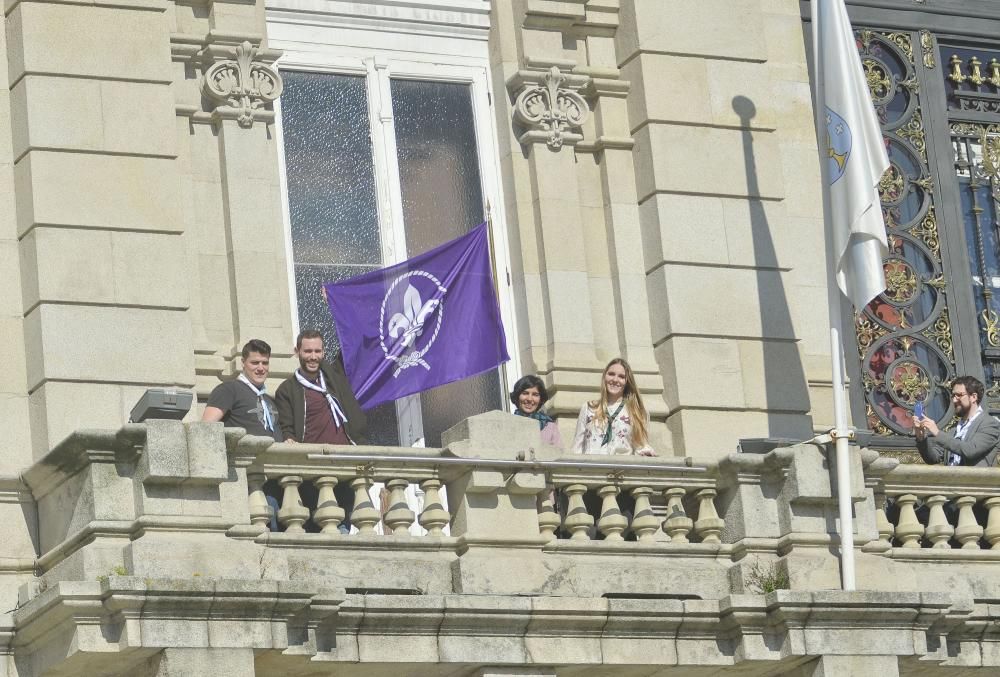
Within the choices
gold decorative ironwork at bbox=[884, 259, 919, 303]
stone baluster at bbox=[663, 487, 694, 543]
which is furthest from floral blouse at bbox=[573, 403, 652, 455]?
gold decorative ironwork at bbox=[884, 259, 919, 303]

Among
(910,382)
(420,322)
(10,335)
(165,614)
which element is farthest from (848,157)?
(165,614)

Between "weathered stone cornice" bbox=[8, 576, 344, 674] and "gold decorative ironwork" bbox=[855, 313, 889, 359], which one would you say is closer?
"weathered stone cornice" bbox=[8, 576, 344, 674]

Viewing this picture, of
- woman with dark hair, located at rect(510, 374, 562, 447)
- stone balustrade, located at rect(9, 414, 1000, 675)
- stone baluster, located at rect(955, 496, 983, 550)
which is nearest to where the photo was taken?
stone balustrade, located at rect(9, 414, 1000, 675)

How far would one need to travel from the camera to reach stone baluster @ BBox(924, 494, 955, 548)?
70.4ft

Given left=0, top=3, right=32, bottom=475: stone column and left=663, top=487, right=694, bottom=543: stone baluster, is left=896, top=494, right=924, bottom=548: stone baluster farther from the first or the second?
left=0, top=3, right=32, bottom=475: stone column

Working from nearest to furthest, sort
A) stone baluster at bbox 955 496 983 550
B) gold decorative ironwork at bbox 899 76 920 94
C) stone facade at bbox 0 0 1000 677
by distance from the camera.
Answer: stone facade at bbox 0 0 1000 677 < stone baluster at bbox 955 496 983 550 < gold decorative ironwork at bbox 899 76 920 94

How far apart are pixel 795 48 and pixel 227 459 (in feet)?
30.1

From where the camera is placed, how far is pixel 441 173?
2364 cm

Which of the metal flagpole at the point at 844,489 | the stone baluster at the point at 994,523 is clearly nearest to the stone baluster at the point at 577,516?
the metal flagpole at the point at 844,489

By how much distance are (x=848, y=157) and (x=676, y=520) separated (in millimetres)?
3835

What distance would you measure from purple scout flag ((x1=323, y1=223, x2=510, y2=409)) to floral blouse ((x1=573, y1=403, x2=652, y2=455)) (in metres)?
0.90

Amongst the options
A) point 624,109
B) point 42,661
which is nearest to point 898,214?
point 624,109

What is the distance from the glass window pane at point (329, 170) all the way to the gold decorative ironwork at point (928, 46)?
6.40 meters

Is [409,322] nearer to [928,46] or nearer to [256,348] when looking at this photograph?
[256,348]
